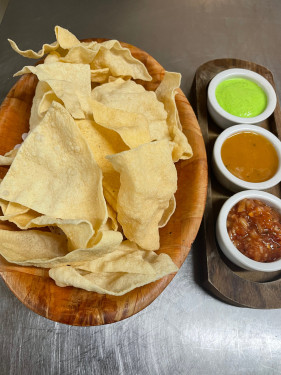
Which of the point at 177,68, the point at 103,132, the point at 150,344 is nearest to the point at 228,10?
the point at 177,68

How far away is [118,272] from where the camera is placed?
72 centimetres

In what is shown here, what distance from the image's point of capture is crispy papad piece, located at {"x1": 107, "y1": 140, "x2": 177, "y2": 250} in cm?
66

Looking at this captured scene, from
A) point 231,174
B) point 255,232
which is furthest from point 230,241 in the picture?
point 231,174

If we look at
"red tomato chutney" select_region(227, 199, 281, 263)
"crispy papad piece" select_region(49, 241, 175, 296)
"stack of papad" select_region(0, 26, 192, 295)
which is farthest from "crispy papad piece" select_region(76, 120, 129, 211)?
"red tomato chutney" select_region(227, 199, 281, 263)

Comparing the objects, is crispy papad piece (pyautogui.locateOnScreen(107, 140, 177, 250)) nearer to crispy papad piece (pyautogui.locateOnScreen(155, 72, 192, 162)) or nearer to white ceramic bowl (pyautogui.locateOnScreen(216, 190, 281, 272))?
crispy papad piece (pyautogui.locateOnScreen(155, 72, 192, 162))

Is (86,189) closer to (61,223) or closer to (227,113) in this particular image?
(61,223)

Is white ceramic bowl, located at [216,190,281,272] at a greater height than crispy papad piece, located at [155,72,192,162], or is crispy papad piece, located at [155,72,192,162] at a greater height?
crispy papad piece, located at [155,72,192,162]

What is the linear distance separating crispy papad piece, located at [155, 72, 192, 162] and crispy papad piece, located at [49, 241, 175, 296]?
0.88 feet

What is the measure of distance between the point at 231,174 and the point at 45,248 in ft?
1.92

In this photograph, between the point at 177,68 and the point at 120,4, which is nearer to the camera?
the point at 177,68

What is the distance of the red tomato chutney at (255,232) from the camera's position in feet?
2.95

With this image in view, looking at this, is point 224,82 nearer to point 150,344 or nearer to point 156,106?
point 156,106

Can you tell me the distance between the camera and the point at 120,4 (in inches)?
60.9

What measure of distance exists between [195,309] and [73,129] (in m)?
0.63
